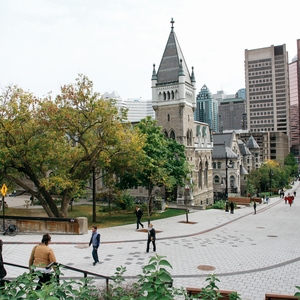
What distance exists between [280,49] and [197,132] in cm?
12642

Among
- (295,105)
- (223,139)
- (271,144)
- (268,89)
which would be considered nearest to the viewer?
(223,139)

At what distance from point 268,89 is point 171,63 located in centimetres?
12222

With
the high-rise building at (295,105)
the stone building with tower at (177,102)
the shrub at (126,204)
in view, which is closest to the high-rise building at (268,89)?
the high-rise building at (295,105)

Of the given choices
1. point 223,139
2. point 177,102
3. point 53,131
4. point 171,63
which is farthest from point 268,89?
point 53,131

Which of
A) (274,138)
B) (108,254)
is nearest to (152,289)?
(108,254)

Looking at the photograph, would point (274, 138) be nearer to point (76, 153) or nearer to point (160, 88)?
point (160, 88)

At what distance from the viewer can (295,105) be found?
185750 mm

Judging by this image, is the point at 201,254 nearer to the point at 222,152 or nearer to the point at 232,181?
the point at 222,152

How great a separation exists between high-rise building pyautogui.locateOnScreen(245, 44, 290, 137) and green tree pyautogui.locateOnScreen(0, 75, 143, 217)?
14616cm

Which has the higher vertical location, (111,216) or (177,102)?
(177,102)

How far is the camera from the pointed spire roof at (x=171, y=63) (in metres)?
51.0

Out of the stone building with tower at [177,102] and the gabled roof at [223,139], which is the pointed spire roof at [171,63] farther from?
the gabled roof at [223,139]

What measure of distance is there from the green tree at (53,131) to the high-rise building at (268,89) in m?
146

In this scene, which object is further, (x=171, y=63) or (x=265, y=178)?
(x=265, y=178)
